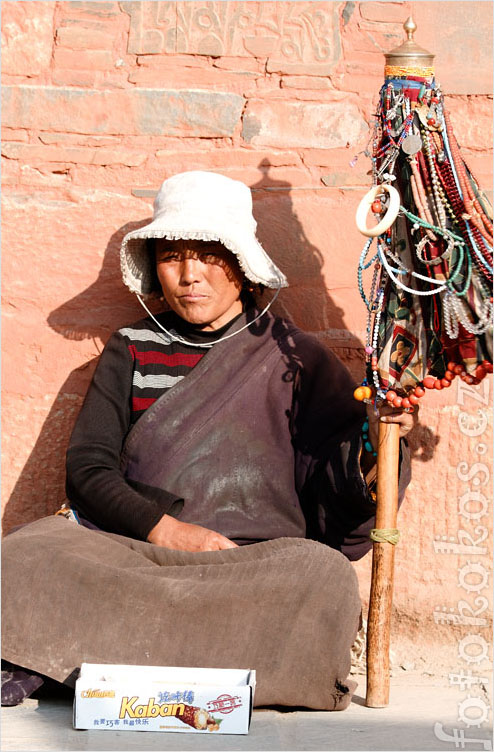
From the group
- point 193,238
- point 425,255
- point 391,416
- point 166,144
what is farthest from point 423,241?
point 166,144

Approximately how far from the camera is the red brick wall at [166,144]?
3.80 m

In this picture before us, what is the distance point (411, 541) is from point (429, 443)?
33 centimetres

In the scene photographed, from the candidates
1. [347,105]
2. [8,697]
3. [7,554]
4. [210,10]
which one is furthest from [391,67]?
[8,697]

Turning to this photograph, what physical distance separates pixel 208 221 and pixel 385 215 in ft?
2.50

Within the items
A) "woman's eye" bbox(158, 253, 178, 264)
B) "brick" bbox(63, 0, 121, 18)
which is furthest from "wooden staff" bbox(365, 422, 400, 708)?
"brick" bbox(63, 0, 121, 18)

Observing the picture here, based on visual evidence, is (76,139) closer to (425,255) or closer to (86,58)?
(86,58)

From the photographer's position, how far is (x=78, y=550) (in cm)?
311

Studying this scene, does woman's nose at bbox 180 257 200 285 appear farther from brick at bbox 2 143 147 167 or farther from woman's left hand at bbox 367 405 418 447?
woman's left hand at bbox 367 405 418 447

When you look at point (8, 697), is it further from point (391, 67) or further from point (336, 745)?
point (391, 67)

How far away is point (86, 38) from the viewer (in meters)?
3.86

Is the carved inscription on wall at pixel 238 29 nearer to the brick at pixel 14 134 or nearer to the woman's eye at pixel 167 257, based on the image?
the brick at pixel 14 134

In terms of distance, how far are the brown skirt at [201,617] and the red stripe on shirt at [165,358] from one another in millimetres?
784

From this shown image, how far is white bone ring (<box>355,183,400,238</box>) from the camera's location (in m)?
2.88

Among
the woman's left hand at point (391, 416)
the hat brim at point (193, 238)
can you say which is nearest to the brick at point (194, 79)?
the hat brim at point (193, 238)
